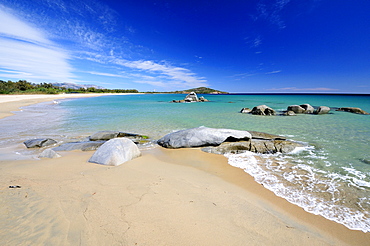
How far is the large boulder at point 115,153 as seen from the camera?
527 cm

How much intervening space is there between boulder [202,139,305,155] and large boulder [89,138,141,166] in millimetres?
3139

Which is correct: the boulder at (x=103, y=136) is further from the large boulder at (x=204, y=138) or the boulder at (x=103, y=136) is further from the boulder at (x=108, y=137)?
the large boulder at (x=204, y=138)

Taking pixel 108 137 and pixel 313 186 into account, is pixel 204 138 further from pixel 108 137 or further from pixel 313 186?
pixel 108 137

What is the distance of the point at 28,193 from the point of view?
132 inches

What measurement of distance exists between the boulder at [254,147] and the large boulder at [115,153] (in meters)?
3.14

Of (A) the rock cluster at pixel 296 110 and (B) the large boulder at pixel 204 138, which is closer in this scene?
(B) the large boulder at pixel 204 138

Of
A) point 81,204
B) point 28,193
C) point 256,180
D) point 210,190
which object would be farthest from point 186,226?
point 28,193

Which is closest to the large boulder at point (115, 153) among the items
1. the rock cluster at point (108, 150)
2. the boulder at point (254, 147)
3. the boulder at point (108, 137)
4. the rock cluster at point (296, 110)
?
the rock cluster at point (108, 150)

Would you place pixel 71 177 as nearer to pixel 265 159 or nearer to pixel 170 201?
pixel 170 201

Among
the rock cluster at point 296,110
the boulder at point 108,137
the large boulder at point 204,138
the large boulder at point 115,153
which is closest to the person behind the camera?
the large boulder at point 115,153

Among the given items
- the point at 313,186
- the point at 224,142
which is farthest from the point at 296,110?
the point at 313,186

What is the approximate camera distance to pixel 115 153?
17.8ft

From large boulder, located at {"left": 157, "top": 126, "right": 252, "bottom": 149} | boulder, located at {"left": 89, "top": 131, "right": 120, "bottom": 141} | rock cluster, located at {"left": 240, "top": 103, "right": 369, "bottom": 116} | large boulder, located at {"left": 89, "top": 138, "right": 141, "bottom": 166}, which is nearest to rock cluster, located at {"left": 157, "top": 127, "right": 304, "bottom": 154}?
large boulder, located at {"left": 157, "top": 126, "right": 252, "bottom": 149}

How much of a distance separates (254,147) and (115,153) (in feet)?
18.8
